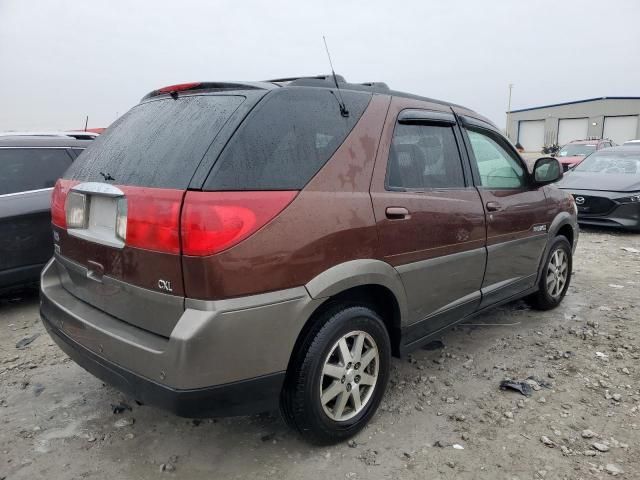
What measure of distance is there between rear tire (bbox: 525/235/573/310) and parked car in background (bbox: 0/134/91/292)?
4.45 m

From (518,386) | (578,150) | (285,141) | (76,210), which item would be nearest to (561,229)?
(518,386)

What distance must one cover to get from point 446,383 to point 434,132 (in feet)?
5.28

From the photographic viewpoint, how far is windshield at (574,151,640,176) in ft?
29.7

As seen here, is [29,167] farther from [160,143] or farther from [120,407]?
[160,143]

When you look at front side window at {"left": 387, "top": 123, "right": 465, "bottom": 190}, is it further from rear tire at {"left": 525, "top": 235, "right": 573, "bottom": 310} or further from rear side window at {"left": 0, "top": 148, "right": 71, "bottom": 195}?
rear side window at {"left": 0, "top": 148, "right": 71, "bottom": 195}

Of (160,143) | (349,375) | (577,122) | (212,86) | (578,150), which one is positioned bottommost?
(349,375)

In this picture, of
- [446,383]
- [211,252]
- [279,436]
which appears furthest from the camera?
[446,383]

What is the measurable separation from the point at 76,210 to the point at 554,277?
154 inches

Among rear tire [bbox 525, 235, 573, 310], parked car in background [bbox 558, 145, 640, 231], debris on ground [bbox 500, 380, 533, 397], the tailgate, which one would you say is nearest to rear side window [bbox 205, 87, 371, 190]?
the tailgate

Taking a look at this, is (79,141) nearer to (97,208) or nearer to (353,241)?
(97,208)

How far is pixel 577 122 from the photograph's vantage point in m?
45.3

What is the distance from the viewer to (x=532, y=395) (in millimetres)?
3031

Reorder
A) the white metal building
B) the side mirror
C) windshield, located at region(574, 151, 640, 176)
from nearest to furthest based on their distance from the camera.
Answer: the side mirror < windshield, located at region(574, 151, 640, 176) < the white metal building

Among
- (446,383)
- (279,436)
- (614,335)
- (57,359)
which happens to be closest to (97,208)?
(279,436)
